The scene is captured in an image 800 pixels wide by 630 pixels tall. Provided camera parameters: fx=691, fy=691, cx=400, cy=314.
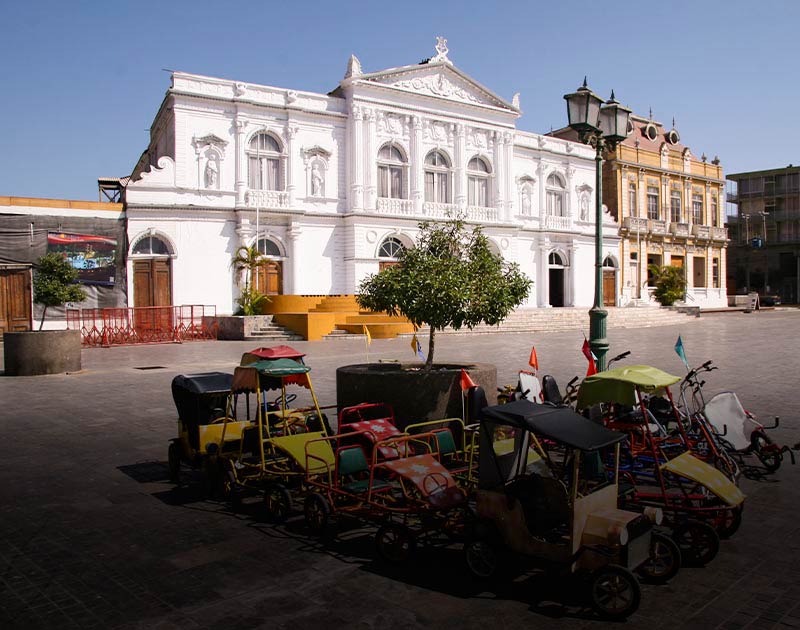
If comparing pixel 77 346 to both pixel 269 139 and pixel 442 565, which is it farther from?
pixel 269 139

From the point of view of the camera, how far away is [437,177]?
3806cm

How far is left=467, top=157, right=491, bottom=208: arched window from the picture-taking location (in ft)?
129

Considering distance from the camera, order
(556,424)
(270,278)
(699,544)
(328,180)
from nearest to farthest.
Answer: (556,424) → (699,544) → (270,278) → (328,180)

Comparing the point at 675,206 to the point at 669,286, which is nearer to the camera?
the point at 669,286

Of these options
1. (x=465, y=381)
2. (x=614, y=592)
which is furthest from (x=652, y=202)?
(x=614, y=592)

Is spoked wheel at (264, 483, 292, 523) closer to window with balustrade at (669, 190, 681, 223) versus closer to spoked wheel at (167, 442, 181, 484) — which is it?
spoked wheel at (167, 442, 181, 484)

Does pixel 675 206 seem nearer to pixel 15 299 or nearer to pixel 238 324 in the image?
pixel 238 324

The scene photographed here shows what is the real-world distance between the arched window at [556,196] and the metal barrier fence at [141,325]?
23.5m

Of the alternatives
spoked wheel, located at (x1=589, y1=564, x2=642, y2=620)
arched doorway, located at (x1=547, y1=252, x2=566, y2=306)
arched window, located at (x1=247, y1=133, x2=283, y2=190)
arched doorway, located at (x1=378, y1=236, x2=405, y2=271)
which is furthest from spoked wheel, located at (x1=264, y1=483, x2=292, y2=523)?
Result: arched doorway, located at (x1=547, y1=252, x2=566, y2=306)

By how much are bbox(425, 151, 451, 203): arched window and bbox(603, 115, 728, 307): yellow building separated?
13.9 m

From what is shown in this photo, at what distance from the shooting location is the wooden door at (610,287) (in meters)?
45.9

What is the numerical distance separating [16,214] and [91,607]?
27003 millimetres

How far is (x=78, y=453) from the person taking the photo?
885 cm

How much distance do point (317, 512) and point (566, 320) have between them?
100 feet
